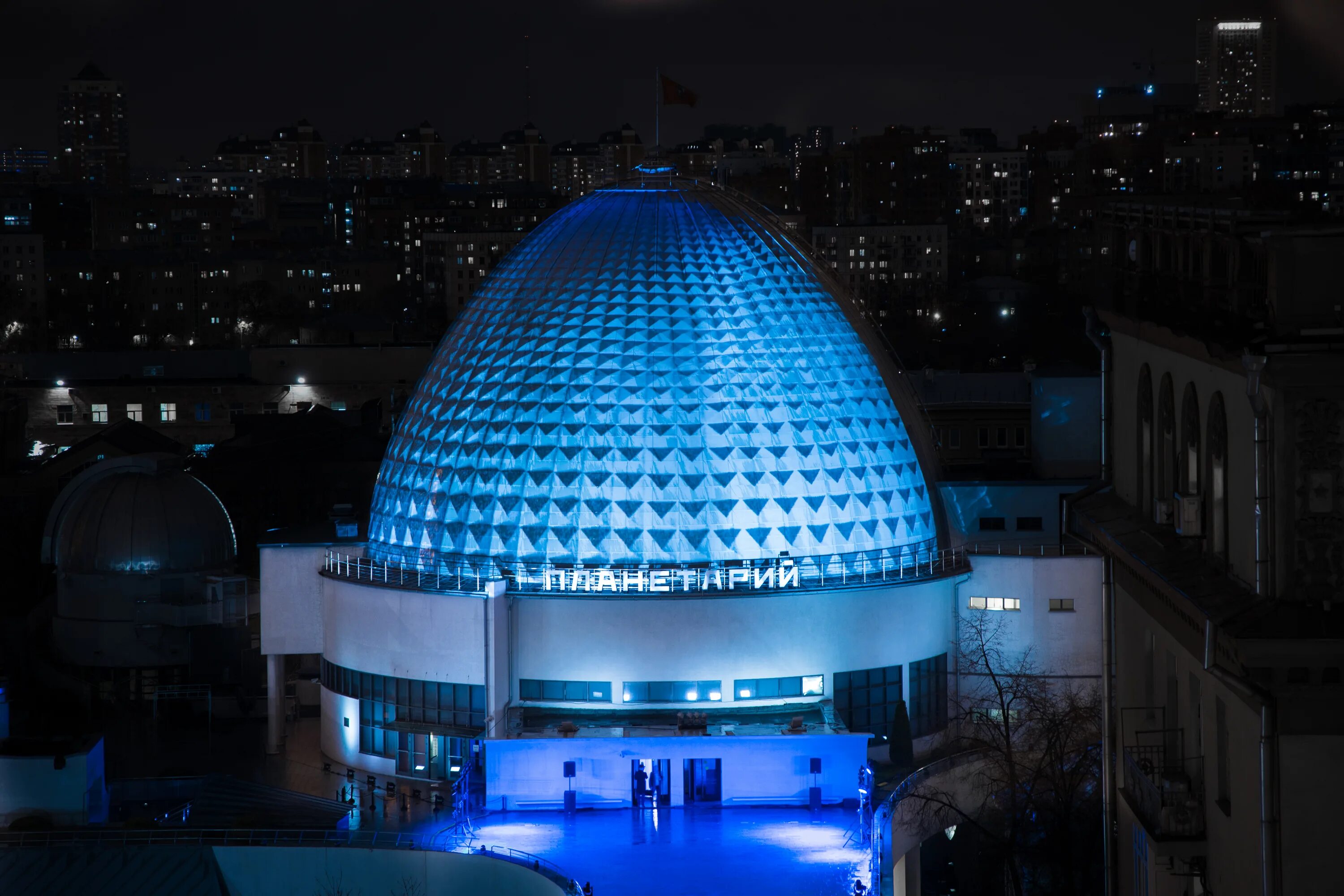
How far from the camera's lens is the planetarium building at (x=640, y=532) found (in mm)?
53281

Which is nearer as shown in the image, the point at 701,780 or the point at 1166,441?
the point at 1166,441

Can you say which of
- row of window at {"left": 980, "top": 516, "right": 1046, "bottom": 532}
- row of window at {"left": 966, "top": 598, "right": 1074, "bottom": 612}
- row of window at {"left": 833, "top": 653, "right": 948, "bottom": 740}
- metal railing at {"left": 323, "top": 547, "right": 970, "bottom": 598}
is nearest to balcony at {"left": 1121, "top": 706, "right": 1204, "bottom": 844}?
row of window at {"left": 833, "top": 653, "right": 948, "bottom": 740}

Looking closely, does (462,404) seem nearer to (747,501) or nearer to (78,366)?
(747,501)

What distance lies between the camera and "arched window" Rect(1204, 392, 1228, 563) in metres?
26.4

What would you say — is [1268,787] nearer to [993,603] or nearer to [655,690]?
[655,690]

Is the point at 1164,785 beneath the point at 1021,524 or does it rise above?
beneath

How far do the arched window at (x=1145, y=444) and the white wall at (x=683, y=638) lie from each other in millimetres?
22447

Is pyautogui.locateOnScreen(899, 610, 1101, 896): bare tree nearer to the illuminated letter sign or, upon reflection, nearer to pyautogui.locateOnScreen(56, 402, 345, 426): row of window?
the illuminated letter sign

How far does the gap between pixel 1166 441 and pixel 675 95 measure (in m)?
38.4

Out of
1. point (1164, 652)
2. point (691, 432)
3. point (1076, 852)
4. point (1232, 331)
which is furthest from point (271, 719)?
point (1232, 331)

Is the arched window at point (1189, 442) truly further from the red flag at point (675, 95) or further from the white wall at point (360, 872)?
the red flag at point (675, 95)

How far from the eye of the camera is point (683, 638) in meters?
53.2

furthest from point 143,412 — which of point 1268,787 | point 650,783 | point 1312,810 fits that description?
point 1312,810

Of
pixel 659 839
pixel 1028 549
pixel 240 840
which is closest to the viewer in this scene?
pixel 240 840
